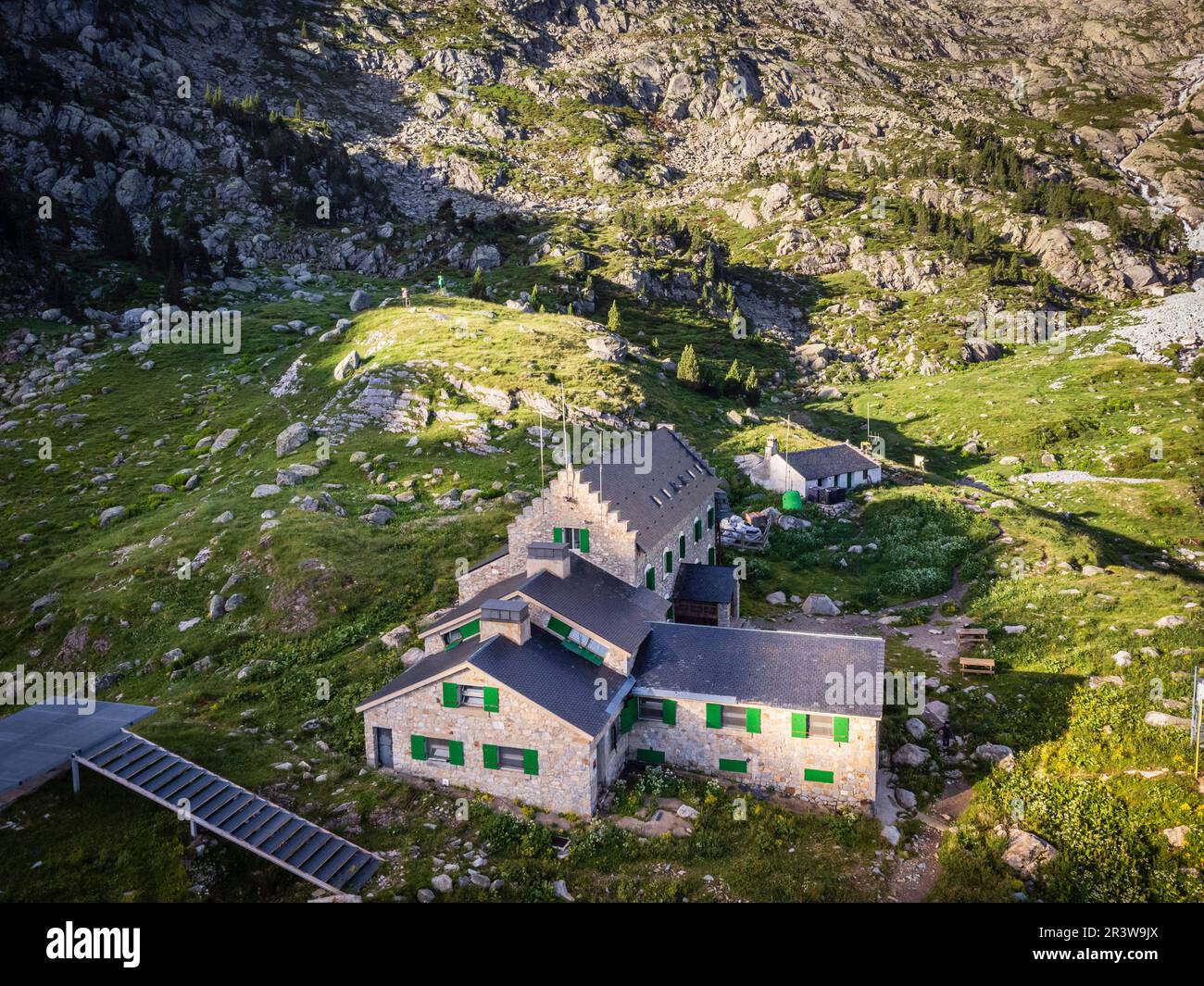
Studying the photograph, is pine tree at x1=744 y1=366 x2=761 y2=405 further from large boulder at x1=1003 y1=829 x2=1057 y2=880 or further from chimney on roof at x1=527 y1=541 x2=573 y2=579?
large boulder at x1=1003 y1=829 x2=1057 y2=880

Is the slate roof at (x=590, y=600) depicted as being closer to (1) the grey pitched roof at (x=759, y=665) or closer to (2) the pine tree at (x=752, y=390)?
(1) the grey pitched roof at (x=759, y=665)

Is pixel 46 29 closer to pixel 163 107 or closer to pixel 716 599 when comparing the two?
pixel 163 107

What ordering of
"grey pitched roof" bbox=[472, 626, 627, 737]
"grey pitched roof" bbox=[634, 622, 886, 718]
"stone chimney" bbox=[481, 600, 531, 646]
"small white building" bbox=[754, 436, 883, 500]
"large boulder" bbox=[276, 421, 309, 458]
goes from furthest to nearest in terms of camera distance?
"small white building" bbox=[754, 436, 883, 500] < "large boulder" bbox=[276, 421, 309, 458] < "stone chimney" bbox=[481, 600, 531, 646] < "grey pitched roof" bbox=[634, 622, 886, 718] < "grey pitched roof" bbox=[472, 626, 627, 737]

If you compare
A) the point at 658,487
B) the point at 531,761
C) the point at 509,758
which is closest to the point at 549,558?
the point at 509,758

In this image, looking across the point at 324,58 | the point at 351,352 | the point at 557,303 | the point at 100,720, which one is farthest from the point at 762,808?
the point at 324,58

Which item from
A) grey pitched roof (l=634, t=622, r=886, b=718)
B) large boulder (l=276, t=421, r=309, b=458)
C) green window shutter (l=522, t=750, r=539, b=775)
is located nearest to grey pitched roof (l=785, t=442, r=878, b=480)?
grey pitched roof (l=634, t=622, r=886, b=718)

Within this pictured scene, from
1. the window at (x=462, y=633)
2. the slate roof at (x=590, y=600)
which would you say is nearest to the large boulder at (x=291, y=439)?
the slate roof at (x=590, y=600)

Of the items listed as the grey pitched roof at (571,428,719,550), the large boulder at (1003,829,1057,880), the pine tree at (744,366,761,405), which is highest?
the pine tree at (744,366,761,405)

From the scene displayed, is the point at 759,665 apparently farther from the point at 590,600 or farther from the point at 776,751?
the point at 590,600
